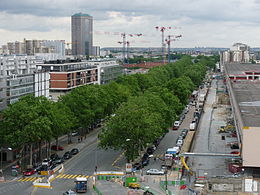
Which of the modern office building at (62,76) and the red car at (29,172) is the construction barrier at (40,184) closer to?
the red car at (29,172)

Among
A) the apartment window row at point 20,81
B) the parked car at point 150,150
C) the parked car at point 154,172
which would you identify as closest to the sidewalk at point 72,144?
the apartment window row at point 20,81

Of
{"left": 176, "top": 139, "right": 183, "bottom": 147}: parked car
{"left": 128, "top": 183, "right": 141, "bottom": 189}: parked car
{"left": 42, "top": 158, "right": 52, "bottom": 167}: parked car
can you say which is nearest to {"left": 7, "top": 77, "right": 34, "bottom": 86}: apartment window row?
{"left": 42, "top": 158, "right": 52, "bottom": 167}: parked car

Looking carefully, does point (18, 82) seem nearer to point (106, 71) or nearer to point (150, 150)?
point (150, 150)

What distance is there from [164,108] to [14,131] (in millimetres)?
22119

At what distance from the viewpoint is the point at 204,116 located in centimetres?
8906

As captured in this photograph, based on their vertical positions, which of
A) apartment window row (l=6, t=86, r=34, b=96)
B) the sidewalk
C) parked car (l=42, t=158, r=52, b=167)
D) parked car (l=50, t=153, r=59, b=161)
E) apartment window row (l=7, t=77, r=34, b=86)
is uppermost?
apartment window row (l=7, t=77, r=34, b=86)

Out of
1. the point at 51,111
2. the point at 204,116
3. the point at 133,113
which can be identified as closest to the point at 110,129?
the point at 133,113

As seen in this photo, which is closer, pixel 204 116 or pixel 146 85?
pixel 204 116

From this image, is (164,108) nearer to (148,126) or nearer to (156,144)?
(156,144)

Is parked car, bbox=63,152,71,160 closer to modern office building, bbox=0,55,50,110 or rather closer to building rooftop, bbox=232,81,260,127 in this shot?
modern office building, bbox=0,55,50,110

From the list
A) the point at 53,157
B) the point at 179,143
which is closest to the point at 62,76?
the point at 179,143

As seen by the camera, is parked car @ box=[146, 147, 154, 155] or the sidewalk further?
parked car @ box=[146, 147, 154, 155]

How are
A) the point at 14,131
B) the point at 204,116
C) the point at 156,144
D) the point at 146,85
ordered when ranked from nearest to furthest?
the point at 14,131 → the point at 156,144 → the point at 204,116 → the point at 146,85

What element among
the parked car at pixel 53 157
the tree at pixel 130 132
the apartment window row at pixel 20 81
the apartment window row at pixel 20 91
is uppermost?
the apartment window row at pixel 20 81
